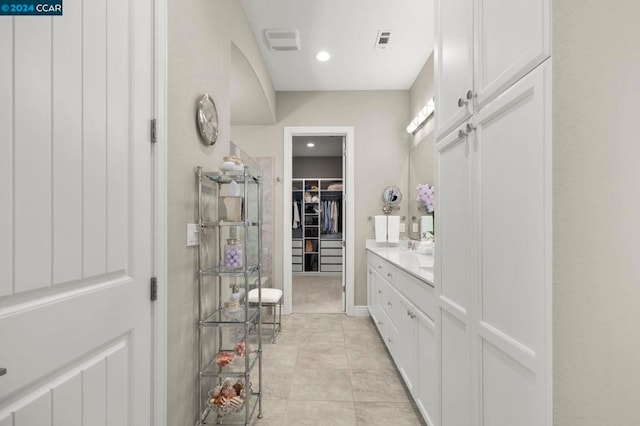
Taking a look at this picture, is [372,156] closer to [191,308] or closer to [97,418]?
[191,308]

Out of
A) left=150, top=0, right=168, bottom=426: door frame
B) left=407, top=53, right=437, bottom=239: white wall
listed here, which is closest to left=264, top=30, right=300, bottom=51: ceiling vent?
left=407, top=53, right=437, bottom=239: white wall

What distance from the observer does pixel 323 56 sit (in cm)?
345

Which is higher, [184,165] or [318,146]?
[318,146]

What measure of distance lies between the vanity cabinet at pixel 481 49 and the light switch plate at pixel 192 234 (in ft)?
4.33

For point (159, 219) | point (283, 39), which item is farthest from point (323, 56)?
point (159, 219)

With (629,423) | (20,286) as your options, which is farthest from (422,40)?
(20,286)

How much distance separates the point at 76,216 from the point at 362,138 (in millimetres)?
3735

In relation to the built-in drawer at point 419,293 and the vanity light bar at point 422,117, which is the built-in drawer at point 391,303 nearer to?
the built-in drawer at point 419,293

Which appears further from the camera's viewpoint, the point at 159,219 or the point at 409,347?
the point at 409,347

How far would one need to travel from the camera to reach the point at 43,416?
0.85 m

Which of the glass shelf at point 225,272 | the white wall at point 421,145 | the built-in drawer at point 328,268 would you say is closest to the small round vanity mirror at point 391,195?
the white wall at point 421,145

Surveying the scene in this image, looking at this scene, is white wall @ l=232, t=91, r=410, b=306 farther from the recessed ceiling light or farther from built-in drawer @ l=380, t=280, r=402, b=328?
built-in drawer @ l=380, t=280, r=402, b=328

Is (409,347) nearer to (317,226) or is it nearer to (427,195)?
(427,195)

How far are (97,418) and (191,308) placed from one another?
2.19 ft
